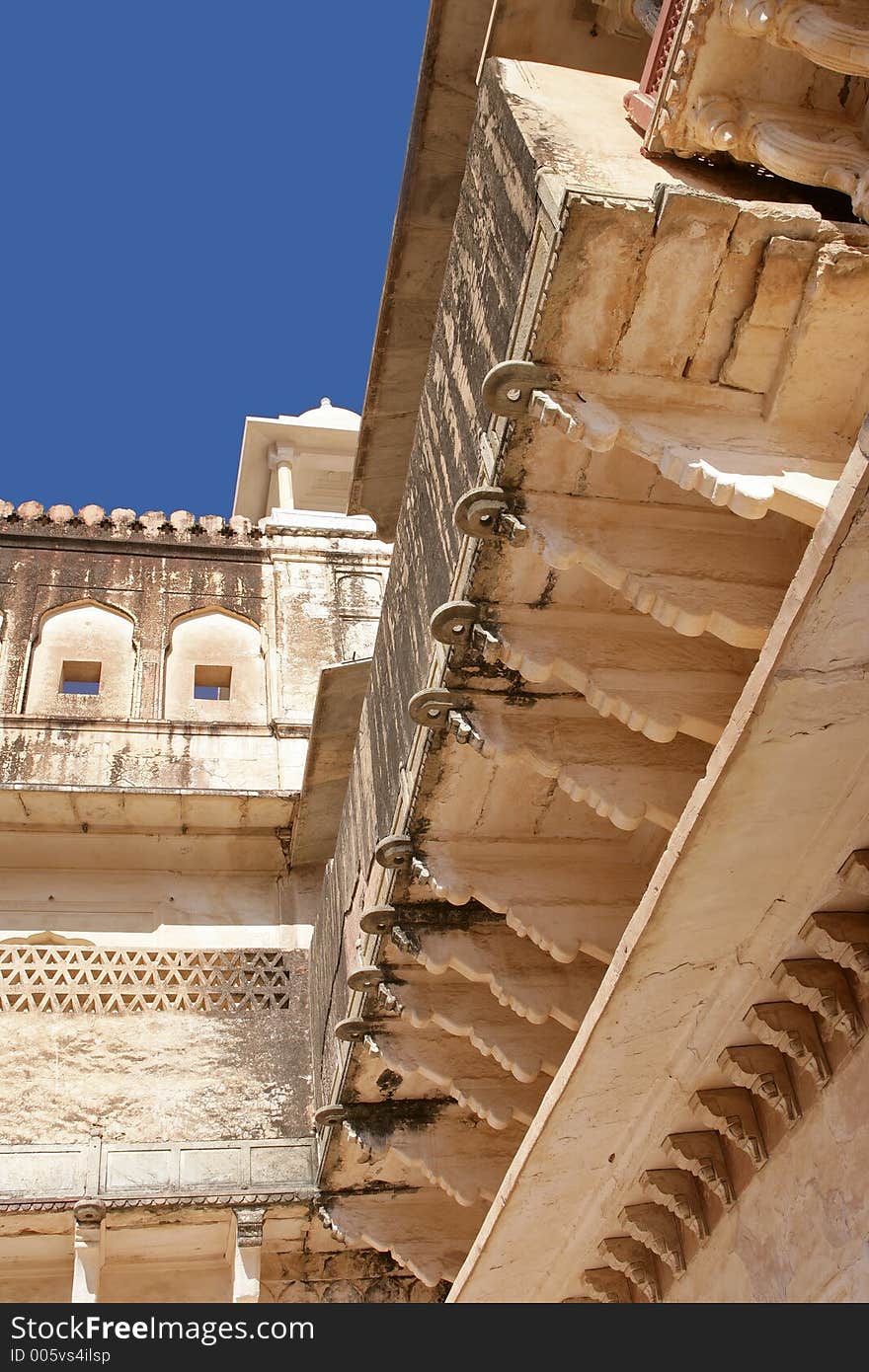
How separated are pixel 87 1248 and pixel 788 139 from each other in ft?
19.3

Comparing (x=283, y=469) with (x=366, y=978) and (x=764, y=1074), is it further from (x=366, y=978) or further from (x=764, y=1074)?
(x=764, y=1074)

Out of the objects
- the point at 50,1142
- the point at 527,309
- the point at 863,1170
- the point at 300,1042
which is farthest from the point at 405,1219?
the point at 527,309

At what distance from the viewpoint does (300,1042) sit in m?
8.09

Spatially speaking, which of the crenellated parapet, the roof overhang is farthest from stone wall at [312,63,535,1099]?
the crenellated parapet

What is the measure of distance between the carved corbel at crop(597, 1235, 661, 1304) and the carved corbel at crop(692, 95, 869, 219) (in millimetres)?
3707

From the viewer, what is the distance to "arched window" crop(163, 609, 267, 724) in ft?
33.7

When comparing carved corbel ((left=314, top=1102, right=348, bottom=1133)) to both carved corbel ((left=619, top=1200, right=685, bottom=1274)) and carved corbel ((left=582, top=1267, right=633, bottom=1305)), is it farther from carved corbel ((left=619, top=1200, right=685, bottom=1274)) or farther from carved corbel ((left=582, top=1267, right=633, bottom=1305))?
carved corbel ((left=619, top=1200, right=685, bottom=1274))

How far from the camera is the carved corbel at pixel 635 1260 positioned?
528cm

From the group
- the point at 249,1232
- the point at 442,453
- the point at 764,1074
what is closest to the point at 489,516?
the point at 442,453

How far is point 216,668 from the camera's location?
10.5 metres

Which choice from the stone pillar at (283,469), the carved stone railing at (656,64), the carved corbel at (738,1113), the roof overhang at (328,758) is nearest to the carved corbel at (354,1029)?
the carved corbel at (738,1113)

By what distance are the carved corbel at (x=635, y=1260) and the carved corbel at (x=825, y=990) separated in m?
1.54

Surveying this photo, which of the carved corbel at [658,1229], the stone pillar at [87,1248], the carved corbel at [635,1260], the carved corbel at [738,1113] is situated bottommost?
the stone pillar at [87,1248]

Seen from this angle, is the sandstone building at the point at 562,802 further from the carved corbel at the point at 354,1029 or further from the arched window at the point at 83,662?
the arched window at the point at 83,662
